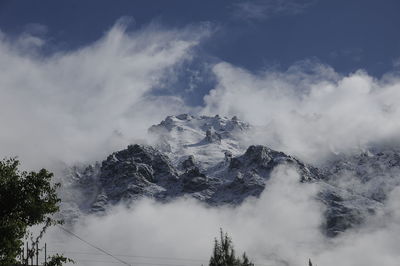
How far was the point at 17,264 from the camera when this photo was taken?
138 ft

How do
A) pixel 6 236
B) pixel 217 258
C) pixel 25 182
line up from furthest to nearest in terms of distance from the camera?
pixel 217 258 → pixel 25 182 → pixel 6 236

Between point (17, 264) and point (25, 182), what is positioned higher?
point (25, 182)

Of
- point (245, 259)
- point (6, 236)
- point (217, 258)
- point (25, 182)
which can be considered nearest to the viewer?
point (6, 236)

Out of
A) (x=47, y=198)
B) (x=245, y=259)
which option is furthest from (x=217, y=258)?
(x=245, y=259)

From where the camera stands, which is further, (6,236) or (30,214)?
(30,214)

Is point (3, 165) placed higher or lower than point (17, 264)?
higher

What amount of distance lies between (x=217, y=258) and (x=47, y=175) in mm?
36262

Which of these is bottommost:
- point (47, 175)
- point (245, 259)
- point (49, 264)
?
point (49, 264)

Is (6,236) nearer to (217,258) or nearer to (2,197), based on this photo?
(2,197)

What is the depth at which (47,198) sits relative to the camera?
4434cm

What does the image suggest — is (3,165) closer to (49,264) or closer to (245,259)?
(49,264)

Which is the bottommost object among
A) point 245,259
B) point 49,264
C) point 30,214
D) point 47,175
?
point 49,264

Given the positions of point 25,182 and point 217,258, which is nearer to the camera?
point 25,182

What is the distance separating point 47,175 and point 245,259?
Result: 84789 millimetres
